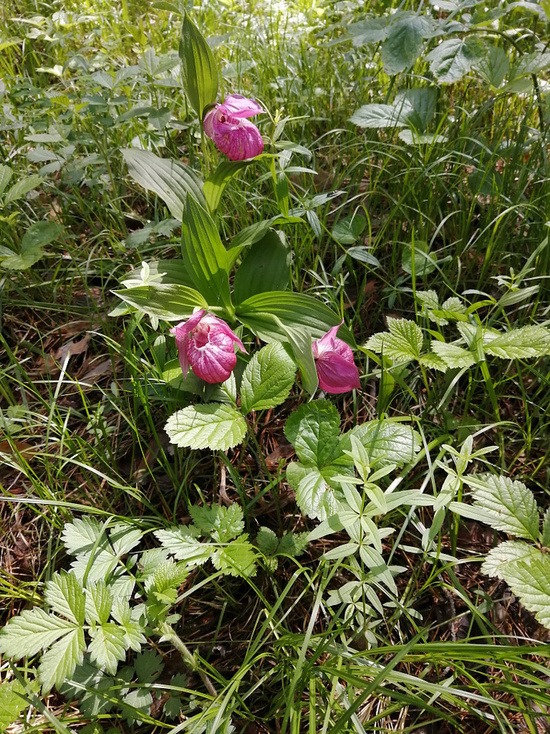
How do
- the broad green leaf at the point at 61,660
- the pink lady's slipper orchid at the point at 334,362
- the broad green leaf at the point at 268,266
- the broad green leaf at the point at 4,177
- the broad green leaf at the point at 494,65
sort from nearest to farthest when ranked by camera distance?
the broad green leaf at the point at 61,660
the pink lady's slipper orchid at the point at 334,362
the broad green leaf at the point at 268,266
the broad green leaf at the point at 494,65
the broad green leaf at the point at 4,177

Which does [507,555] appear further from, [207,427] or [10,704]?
[10,704]

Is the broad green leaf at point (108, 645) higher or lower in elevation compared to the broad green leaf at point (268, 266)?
lower

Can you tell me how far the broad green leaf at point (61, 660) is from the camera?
80 centimetres

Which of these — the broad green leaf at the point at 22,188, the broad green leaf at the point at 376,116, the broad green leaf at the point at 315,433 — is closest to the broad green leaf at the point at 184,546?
the broad green leaf at the point at 315,433

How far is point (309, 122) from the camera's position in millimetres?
2104

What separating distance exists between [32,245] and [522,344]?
5.26 feet

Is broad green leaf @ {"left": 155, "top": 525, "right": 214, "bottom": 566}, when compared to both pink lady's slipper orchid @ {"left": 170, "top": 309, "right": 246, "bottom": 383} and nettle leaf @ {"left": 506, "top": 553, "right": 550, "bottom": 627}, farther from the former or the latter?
nettle leaf @ {"left": 506, "top": 553, "right": 550, "bottom": 627}

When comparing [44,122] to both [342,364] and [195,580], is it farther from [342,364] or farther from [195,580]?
[195,580]

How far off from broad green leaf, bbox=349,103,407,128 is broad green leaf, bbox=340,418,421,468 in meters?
1.19

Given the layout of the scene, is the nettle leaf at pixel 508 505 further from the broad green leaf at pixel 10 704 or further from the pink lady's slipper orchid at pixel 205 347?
the broad green leaf at pixel 10 704

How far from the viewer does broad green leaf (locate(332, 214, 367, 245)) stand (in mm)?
1602

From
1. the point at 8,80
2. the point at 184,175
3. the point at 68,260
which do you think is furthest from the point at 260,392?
the point at 8,80

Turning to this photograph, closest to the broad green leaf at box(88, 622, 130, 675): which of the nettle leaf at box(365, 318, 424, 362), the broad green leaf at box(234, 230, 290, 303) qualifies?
the nettle leaf at box(365, 318, 424, 362)

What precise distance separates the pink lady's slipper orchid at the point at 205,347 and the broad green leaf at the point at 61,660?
0.57 m
